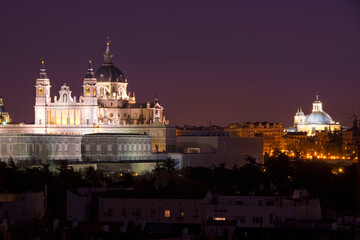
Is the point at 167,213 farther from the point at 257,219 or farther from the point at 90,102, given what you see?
the point at 90,102

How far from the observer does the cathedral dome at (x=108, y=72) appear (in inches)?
6181

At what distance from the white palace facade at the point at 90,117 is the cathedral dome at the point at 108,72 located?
303 cm

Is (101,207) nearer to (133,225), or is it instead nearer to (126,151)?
(133,225)

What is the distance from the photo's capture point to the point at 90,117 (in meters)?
145

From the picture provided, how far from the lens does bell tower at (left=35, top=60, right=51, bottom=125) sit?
480 feet

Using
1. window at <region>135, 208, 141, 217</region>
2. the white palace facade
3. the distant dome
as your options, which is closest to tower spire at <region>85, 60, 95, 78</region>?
the white palace facade

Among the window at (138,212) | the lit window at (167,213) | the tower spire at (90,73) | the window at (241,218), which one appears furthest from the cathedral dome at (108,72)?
the window at (241,218)

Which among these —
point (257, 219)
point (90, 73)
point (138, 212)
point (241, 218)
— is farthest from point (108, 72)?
point (257, 219)

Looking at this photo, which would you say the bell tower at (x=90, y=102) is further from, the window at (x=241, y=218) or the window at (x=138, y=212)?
the window at (x=241, y=218)

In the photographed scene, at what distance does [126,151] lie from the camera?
130 metres

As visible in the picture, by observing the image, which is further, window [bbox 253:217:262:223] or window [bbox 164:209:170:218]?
window [bbox 164:209:170:218]

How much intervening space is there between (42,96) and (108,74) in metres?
12.5

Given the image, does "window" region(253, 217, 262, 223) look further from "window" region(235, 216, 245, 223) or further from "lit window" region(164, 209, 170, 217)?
"lit window" region(164, 209, 170, 217)

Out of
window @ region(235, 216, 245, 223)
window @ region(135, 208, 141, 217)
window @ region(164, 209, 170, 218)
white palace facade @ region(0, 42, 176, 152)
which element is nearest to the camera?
window @ region(235, 216, 245, 223)
